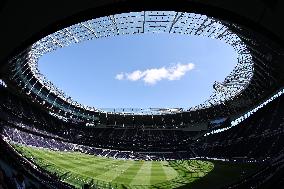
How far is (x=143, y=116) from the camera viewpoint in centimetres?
5162

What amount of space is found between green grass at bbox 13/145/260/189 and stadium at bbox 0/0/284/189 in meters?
0.10

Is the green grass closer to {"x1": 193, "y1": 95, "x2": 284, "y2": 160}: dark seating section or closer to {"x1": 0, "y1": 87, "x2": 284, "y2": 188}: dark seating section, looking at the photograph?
{"x1": 0, "y1": 87, "x2": 284, "y2": 188}: dark seating section

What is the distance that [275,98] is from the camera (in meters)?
33.9

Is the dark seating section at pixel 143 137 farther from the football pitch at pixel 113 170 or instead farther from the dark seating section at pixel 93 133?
the football pitch at pixel 113 170

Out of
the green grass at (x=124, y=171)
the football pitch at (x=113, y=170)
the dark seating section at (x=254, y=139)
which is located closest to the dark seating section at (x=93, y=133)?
the football pitch at (x=113, y=170)

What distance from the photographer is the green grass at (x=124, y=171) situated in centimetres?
2269

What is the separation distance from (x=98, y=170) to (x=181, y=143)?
19.5 metres

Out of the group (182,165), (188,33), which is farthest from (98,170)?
(188,33)

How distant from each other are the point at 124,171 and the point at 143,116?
76.6ft

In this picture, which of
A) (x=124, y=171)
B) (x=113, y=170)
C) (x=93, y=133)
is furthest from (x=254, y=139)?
(x=93, y=133)

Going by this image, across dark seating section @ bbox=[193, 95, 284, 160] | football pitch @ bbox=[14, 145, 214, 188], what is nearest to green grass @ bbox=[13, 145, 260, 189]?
football pitch @ bbox=[14, 145, 214, 188]

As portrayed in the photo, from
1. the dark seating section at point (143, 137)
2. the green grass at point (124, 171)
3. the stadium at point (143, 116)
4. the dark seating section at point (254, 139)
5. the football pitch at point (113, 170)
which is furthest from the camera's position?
the dark seating section at point (143, 137)

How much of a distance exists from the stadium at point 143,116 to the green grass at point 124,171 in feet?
0.34

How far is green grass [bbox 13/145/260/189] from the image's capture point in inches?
893
